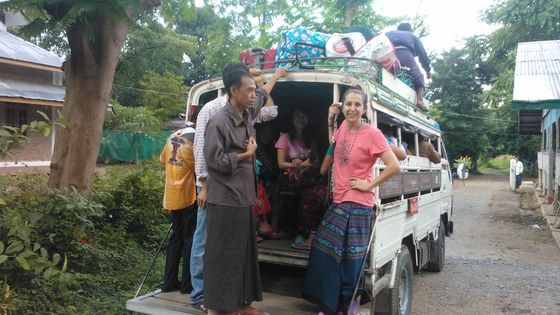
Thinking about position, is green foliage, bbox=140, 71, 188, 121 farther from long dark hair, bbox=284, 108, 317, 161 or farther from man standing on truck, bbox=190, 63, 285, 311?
man standing on truck, bbox=190, 63, 285, 311

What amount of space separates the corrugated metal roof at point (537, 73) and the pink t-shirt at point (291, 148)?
469cm

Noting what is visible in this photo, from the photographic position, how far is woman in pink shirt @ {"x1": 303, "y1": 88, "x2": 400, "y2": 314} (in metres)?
3.47

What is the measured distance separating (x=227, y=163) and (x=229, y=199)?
0.24m

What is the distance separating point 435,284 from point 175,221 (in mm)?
4192

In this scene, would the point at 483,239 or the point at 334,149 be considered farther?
the point at 483,239

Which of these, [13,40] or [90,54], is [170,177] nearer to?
[90,54]

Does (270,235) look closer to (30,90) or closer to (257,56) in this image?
(257,56)

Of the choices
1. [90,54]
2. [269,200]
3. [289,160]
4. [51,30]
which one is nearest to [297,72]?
[289,160]

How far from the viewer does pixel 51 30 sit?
4.00 meters

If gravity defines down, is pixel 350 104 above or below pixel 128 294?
above

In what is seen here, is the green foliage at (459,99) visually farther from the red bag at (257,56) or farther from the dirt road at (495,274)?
the red bag at (257,56)

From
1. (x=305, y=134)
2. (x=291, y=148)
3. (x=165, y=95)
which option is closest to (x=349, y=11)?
(x=305, y=134)

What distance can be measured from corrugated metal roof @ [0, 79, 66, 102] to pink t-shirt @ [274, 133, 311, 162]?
12.1m

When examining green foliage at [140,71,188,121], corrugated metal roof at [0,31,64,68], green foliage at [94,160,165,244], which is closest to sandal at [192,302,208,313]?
green foliage at [94,160,165,244]
